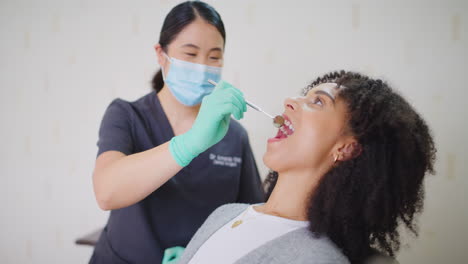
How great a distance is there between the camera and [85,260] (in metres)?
1.94

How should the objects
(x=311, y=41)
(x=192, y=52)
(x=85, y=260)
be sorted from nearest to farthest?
(x=192, y=52) → (x=311, y=41) → (x=85, y=260)

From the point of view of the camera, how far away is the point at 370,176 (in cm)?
80

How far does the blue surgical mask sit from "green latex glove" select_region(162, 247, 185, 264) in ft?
1.62

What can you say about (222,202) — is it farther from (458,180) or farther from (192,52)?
(458,180)

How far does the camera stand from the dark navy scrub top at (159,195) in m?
1.07

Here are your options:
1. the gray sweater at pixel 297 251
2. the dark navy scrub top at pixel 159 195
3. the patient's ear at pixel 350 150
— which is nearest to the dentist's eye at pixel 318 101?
the patient's ear at pixel 350 150

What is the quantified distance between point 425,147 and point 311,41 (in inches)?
29.5

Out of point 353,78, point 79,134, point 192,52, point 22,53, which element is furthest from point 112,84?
point 353,78

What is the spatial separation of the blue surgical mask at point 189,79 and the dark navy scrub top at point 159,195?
9 centimetres

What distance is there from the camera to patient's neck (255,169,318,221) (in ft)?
2.80

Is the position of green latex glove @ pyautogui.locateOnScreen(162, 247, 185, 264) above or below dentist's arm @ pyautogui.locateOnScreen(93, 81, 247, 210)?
below

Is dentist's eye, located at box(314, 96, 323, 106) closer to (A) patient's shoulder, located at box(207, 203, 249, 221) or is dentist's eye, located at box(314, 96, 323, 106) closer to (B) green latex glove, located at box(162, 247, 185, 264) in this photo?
(A) patient's shoulder, located at box(207, 203, 249, 221)

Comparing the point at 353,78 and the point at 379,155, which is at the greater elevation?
the point at 353,78

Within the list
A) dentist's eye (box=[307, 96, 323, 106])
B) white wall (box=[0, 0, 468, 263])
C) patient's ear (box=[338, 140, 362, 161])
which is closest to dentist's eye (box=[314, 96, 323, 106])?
dentist's eye (box=[307, 96, 323, 106])
